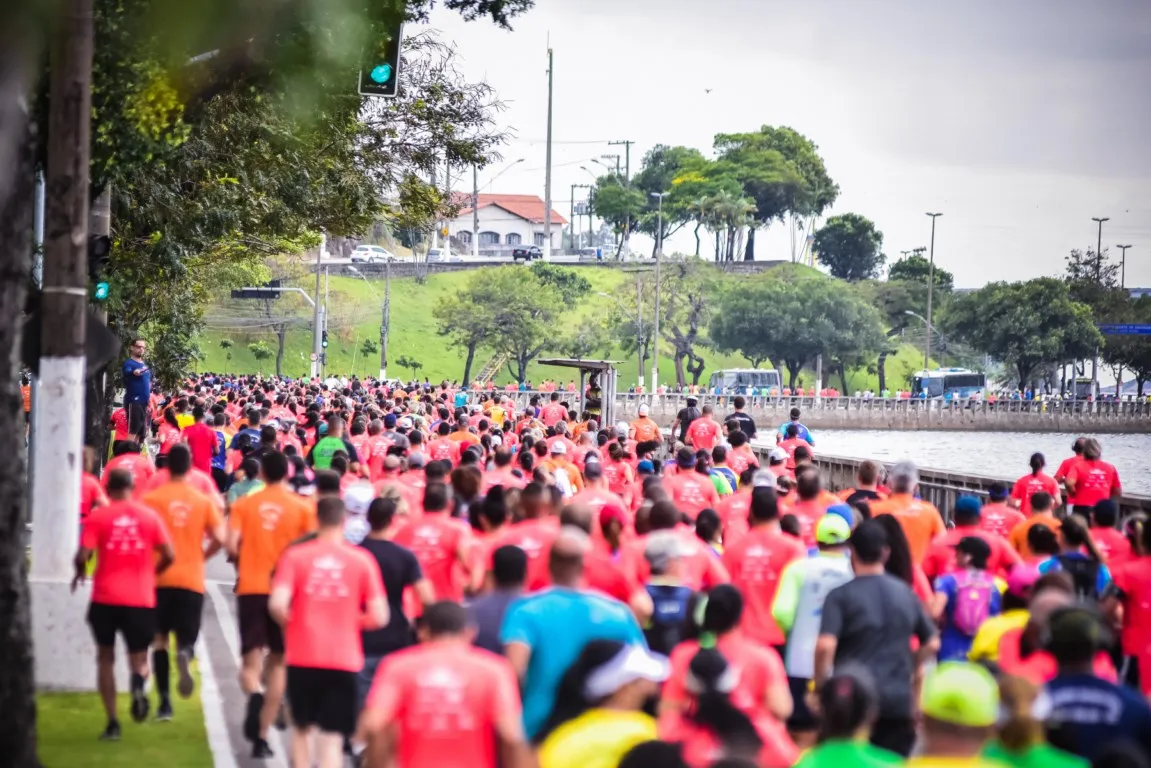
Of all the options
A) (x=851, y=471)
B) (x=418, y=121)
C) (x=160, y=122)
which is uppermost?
(x=418, y=121)

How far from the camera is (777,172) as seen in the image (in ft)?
438

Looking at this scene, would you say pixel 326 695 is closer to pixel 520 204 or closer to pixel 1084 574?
pixel 1084 574

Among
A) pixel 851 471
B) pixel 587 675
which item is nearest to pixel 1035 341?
pixel 851 471

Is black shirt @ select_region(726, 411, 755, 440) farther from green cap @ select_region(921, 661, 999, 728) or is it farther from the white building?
the white building

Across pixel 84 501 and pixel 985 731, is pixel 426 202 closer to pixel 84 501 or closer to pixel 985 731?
pixel 84 501

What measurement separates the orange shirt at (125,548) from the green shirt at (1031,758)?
5.97 meters

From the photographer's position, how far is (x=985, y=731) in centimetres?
491

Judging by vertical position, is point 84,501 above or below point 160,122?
below

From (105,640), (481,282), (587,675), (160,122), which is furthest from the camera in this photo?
(481,282)

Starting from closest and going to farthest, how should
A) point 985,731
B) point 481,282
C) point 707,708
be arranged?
point 985,731
point 707,708
point 481,282

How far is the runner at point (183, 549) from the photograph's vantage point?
33.7ft

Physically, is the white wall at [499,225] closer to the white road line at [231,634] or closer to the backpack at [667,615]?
the white road line at [231,634]

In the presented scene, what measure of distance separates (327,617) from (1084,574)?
443 centimetres

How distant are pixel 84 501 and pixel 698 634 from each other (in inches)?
272
